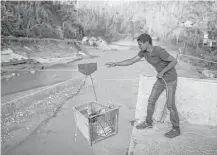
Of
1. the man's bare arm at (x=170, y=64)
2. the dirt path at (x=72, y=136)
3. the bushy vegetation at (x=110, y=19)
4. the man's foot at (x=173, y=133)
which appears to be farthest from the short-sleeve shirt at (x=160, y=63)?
the bushy vegetation at (x=110, y=19)

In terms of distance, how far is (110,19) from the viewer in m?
22.1

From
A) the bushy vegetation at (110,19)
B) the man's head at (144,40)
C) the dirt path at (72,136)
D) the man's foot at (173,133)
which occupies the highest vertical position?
the bushy vegetation at (110,19)

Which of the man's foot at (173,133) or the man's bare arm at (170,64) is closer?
the man's bare arm at (170,64)

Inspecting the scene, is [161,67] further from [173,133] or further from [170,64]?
[173,133]

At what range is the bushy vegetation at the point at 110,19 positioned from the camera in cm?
1238

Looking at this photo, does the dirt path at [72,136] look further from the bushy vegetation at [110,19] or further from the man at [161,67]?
the bushy vegetation at [110,19]

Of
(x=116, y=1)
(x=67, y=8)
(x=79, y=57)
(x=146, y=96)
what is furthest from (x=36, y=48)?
(x=116, y=1)

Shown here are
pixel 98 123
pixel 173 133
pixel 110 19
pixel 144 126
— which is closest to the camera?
pixel 98 123

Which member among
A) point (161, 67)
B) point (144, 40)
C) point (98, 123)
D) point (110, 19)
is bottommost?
point (98, 123)

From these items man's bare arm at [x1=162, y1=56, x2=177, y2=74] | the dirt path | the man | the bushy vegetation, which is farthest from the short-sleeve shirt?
the bushy vegetation

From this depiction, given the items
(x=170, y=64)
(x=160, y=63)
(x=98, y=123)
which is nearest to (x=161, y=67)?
(x=160, y=63)

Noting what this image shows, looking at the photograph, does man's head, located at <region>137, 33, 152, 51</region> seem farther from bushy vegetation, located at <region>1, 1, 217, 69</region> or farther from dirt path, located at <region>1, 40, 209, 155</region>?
bushy vegetation, located at <region>1, 1, 217, 69</region>

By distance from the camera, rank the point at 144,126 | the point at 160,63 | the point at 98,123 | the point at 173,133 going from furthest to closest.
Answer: the point at 144,126, the point at 173,133, the point at 160,63, the point at 98,123

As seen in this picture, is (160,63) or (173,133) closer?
(160,63)
